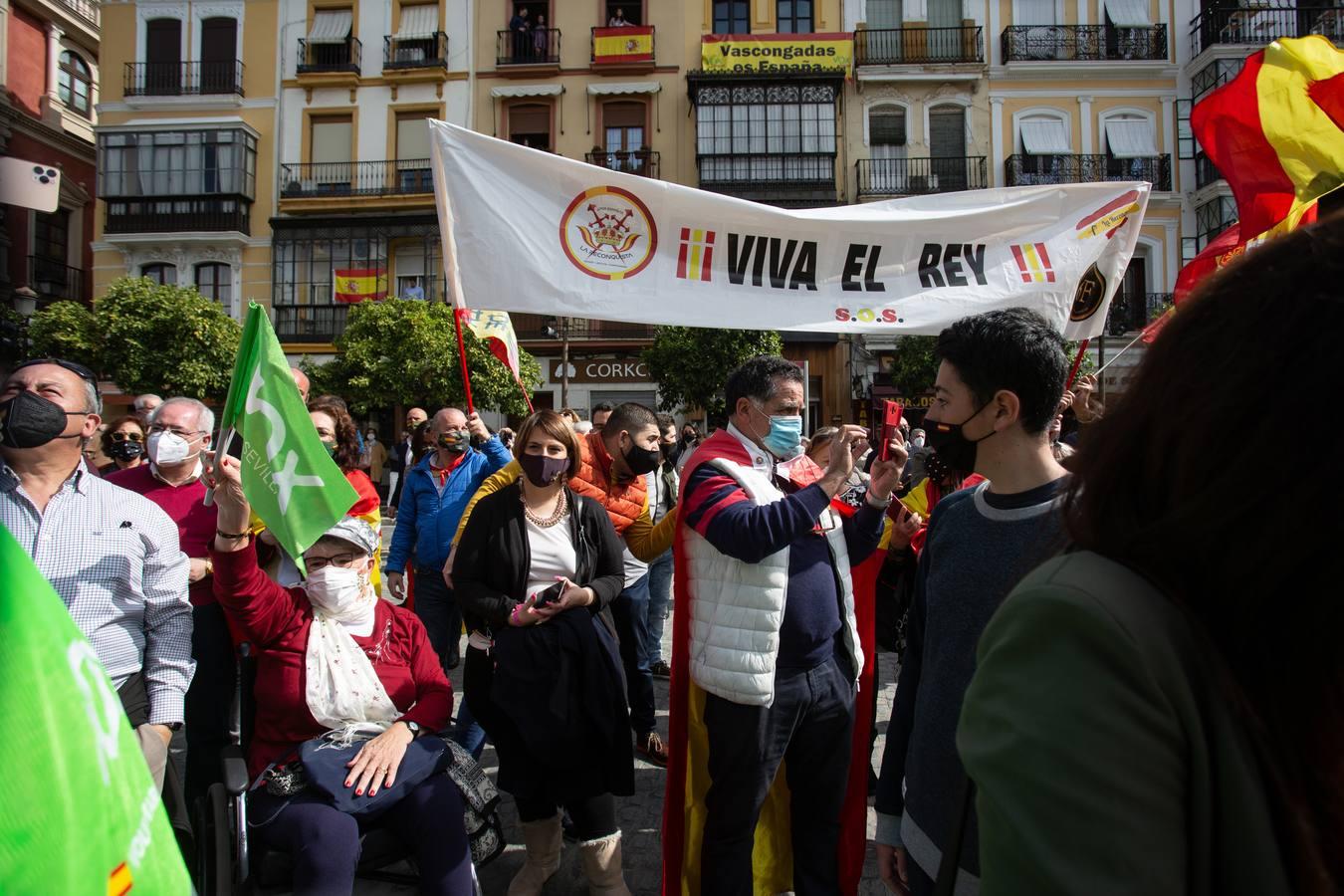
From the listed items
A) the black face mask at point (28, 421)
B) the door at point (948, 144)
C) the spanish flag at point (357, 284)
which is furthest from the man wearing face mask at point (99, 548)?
the door at point (948, 144)

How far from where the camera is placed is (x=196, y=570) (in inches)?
123

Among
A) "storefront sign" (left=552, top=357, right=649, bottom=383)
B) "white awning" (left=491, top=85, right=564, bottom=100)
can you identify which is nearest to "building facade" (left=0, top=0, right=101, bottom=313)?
"white awning" (left=491, top=85, right=564, bottom=100)

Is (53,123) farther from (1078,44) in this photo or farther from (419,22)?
(1078,44)

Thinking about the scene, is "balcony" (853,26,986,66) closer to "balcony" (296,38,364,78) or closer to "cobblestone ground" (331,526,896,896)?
"balcony" (296,38,364,78)

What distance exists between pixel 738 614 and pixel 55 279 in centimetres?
2694

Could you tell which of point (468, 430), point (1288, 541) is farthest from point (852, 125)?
point (1288, 541)

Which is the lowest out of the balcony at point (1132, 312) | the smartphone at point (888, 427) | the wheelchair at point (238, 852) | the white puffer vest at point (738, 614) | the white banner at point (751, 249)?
the wheelchair at point (238, 852)

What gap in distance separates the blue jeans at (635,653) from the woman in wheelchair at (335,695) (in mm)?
1521

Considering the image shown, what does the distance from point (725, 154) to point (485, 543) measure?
2133 centimetres

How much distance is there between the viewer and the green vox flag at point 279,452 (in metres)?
2.44

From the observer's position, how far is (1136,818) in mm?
694

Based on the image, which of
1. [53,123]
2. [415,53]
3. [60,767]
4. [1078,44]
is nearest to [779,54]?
[1078,44]

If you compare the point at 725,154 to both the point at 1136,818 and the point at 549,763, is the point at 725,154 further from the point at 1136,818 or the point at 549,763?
the point at 1136,818

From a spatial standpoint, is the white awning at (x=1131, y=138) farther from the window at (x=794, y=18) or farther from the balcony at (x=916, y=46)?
the window at (x=794, y=18)
